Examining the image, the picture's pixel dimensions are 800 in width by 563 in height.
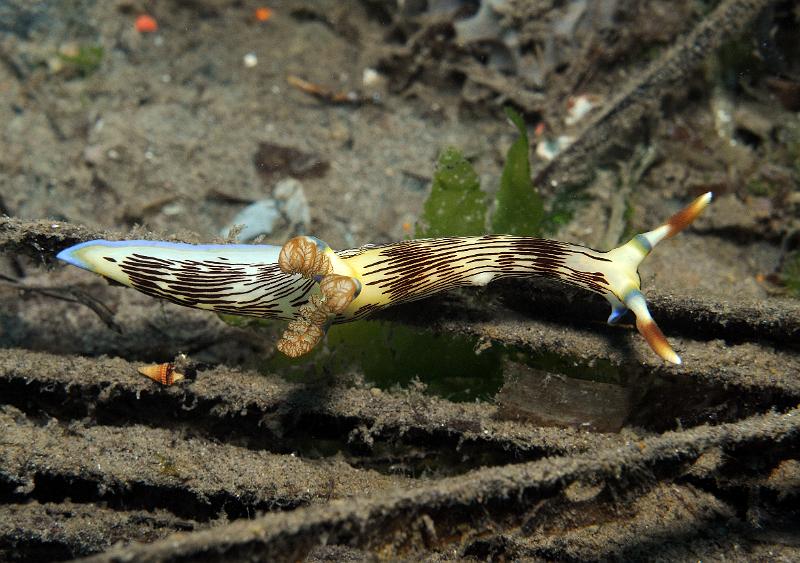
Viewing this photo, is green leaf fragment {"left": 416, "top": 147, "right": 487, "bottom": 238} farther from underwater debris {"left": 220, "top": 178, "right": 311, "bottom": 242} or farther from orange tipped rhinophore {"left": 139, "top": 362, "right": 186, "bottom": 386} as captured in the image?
orange tipped rhinophore {"left": 139, "top": 362, "right": 186, "bottom": 386}

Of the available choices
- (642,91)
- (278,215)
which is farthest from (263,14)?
(642,91)

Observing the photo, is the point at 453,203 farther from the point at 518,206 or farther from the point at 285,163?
the point at 285,163

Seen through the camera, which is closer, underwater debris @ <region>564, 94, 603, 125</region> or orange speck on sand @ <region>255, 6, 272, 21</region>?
underwater debris @ <region>564, 94, 603, 125</region>

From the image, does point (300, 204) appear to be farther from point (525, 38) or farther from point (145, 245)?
point (525, 38)

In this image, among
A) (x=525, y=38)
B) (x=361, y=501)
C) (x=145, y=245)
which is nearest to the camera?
(x=361, y=501)

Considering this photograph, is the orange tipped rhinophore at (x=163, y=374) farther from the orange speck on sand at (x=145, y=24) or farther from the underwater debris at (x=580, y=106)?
the orange speck on sand at (x=145, y=24)

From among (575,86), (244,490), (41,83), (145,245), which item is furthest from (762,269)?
(41,83)

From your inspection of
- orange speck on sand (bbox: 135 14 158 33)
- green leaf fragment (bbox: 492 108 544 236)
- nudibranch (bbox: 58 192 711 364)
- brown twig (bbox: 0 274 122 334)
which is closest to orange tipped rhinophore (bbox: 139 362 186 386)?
nudibranch (bbox: 58 192 711 364)
